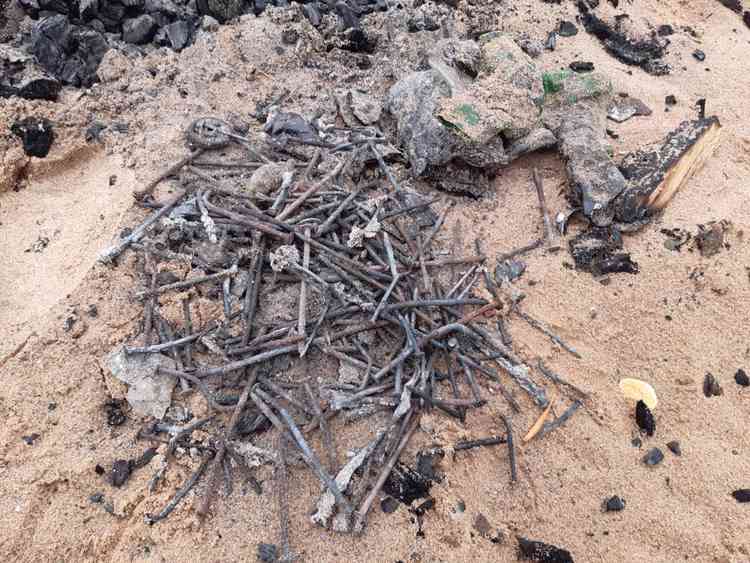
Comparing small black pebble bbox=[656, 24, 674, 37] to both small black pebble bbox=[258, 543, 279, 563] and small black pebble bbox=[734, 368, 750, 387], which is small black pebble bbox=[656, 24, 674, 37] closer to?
small black pebble bbox=[734, 368, 750, 387]

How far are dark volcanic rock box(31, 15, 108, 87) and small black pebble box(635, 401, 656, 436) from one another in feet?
21.3

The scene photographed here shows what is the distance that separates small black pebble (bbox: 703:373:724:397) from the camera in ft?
12.5

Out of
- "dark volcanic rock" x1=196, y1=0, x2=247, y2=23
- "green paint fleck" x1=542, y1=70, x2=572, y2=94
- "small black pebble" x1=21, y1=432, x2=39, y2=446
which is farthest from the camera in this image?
"dark volcanic rock" x1=196, y1=0, x2=247, y2=23

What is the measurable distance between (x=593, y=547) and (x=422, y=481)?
1.10 metres

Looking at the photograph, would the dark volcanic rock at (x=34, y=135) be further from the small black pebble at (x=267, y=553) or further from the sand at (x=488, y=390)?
the small black pebble at (x=267, y=553)

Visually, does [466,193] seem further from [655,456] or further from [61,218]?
[61,218]

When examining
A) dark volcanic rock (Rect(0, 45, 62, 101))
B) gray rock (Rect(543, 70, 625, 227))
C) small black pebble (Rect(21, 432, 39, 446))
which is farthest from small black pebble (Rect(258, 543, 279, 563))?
dark volcanic rock (Rect(0, 45, 62, 101))

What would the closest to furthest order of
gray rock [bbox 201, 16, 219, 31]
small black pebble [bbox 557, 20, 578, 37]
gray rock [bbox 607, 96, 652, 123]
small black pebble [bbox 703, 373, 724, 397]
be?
small black pebble [bbox 703, 373, 724, 397]
gray rock [bbox 607, 96, 652, 123]
gray rock [bbox 201, 16, 219, 31]
small black pebble [bbox 557, 20, 578, 37]

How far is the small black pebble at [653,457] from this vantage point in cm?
347

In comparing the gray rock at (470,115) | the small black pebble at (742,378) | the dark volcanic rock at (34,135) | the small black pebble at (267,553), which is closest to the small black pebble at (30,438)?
the small black pebble at (267,553)

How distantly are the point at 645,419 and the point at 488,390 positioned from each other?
1.09 meters

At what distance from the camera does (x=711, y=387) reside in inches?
150

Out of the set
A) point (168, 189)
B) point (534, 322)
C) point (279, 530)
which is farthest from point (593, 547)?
point (168, 189)

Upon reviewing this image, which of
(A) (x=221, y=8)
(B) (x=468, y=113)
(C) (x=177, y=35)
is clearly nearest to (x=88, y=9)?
(C) (x=177, y=35)
